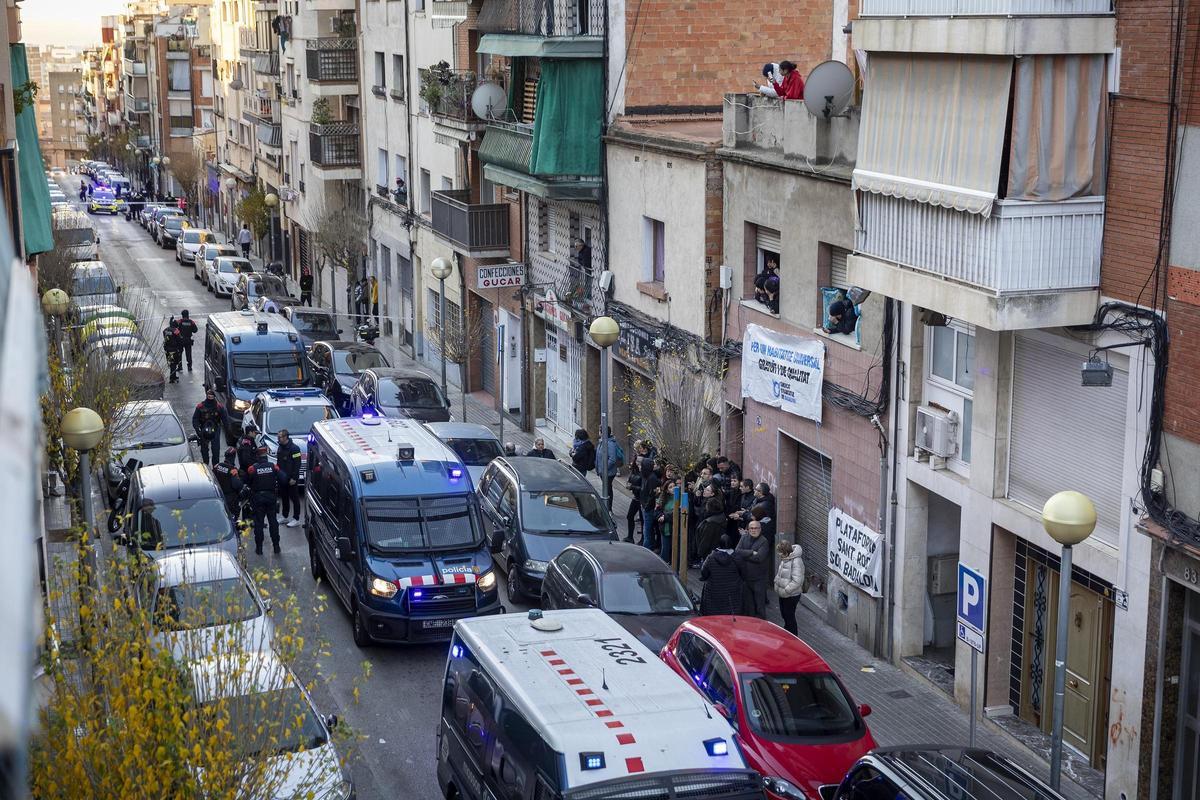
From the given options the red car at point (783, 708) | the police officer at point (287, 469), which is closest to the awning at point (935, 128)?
the red car at point (783, 708)

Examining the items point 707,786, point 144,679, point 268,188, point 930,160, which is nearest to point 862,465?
point 930,160

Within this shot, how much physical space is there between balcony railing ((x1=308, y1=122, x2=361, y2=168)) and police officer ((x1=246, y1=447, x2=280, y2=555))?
1058 inches

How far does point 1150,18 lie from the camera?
1369cm

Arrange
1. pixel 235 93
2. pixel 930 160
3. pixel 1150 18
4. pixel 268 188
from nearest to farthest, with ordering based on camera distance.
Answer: pixel 1150 18 < pixel 930 160 < pixel 268 188 < pixel 235 93

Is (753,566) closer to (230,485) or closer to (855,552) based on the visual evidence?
(855,552)

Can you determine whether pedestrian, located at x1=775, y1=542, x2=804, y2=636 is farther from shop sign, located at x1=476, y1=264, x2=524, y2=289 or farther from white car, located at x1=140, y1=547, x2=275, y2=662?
shop sign, located at x1=476, y1=264, x2=524, y2=289

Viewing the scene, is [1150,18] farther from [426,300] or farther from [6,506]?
[426,300]

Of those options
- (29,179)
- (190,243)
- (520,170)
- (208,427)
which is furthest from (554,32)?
(190,243)

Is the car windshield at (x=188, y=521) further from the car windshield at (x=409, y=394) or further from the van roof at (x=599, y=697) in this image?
the car windshield at (x=409, y=394)

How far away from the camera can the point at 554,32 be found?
28.9 meters

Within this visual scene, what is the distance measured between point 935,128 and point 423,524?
8412 mm

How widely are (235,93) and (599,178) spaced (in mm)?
50582

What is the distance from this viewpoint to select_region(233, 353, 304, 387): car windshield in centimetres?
3189

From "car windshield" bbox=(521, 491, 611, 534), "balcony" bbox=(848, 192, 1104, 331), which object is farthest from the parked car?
"car windshield" bbox=(521, 491, 611, 534)
